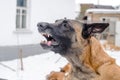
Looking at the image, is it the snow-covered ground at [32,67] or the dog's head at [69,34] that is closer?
the dog's head at [69,34]

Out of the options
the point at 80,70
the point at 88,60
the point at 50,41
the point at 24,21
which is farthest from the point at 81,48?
the point at 24,21

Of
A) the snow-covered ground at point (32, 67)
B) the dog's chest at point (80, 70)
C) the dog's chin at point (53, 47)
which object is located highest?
the dog's chin at point (53, 47)

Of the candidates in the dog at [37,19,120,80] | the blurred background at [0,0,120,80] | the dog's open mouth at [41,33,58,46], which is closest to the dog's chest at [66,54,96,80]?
the dog at [37,19,120,80]

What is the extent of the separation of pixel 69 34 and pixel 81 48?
246mm

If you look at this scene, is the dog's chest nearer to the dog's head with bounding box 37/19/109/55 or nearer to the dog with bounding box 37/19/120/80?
the dog with bounding box 37/19/120/80

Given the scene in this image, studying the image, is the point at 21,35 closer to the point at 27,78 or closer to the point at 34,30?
the point at 34,30

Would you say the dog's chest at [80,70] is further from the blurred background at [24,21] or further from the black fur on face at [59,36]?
the blurred background at [24,21]

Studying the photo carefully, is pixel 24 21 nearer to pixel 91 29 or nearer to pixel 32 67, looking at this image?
pixel 32 67

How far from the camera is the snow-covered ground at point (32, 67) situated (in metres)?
11.2

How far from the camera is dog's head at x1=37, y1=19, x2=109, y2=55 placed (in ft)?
17.5

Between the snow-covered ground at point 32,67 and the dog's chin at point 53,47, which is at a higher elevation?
the dog's chin at point 53,47

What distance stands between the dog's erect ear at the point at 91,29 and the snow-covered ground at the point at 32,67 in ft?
18.0

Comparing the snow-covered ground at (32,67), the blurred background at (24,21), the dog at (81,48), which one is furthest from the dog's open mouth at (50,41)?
the blurred background at (24,21)

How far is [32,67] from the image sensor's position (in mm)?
13383
